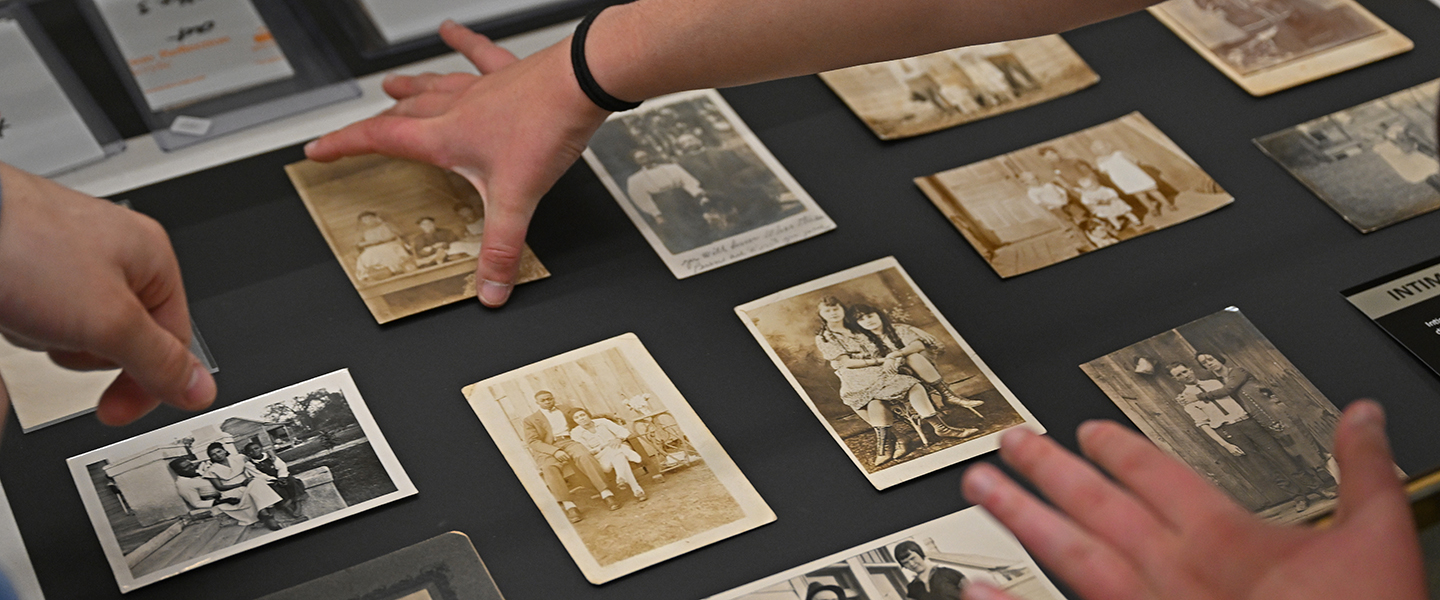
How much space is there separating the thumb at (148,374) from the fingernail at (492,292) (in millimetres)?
407

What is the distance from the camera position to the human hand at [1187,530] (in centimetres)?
86

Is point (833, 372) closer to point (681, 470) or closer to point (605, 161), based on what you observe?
point (681, 470)

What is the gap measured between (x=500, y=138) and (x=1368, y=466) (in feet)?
3.33

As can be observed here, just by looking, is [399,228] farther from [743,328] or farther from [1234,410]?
[1234,410]

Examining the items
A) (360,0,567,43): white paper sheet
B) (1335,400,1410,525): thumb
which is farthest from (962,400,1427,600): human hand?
(360,0,567,43): white paper sheet

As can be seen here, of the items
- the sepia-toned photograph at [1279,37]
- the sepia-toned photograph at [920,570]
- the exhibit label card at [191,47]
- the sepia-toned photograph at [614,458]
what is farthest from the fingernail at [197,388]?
the sepia-toned photograph at [1279,37]

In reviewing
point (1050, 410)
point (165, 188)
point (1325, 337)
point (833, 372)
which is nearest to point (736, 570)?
point (833, 372)

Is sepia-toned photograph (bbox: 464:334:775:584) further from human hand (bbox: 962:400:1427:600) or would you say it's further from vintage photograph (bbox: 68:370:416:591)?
human hand (bbox: 962:400:1427:600)

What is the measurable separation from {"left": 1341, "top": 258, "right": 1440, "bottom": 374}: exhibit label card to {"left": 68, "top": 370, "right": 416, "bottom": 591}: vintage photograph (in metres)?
1.19

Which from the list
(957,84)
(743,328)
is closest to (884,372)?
(743,328)

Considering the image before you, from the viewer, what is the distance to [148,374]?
1.03m

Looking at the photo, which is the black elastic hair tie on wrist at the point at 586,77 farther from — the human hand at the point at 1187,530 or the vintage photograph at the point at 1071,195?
the human hand at the point at 1187,530

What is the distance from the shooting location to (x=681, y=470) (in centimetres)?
133

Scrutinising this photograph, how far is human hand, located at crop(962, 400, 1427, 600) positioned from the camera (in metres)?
0.86
